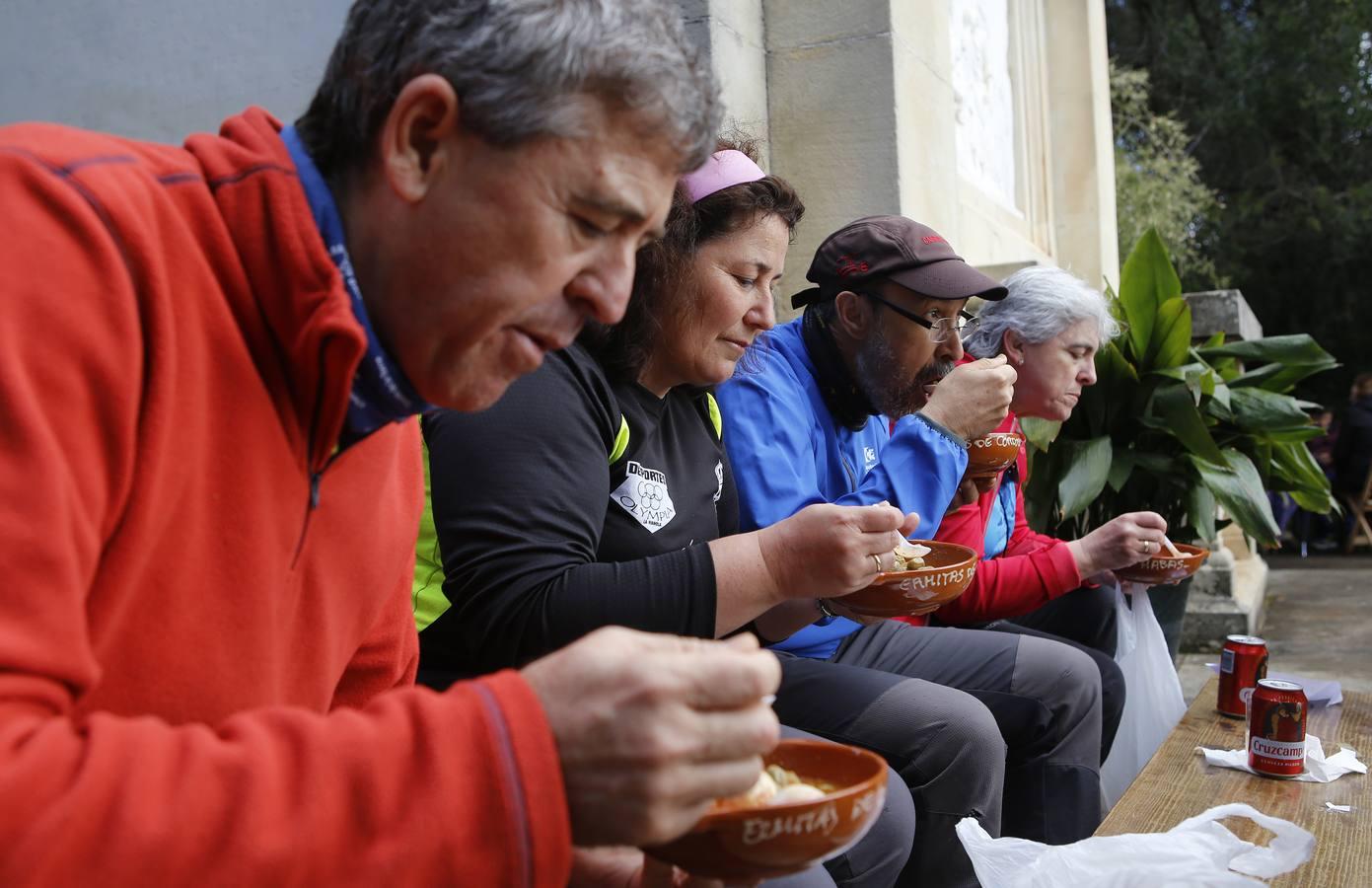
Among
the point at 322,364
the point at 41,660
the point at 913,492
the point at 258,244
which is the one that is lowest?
the point at 913,492

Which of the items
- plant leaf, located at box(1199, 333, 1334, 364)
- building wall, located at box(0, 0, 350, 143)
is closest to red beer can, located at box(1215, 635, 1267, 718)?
plant leaf, located at box(1199, 333, 1334, 364)

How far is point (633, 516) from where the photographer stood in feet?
6.51

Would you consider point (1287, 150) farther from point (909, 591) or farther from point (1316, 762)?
point (909, 591)

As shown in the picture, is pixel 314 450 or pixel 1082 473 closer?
pixel 314 450

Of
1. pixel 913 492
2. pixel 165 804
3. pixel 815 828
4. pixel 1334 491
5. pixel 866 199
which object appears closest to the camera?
pixel 165 804

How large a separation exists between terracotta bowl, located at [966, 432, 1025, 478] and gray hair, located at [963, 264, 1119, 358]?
0.93 m

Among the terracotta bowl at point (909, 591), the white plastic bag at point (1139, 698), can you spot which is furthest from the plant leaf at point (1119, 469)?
the terracotta bowl at point (909, 591)

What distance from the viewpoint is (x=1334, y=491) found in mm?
11961

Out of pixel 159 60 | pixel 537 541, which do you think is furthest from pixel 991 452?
pixel 159 60

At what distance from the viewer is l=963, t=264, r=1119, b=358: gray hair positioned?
3.70 m

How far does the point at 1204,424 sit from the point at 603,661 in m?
4.61

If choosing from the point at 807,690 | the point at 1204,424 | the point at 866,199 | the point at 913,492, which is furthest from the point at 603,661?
the point at 1204,424

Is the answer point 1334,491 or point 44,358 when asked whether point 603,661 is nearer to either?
point 44,358

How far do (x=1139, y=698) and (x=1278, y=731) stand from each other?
94 cm
